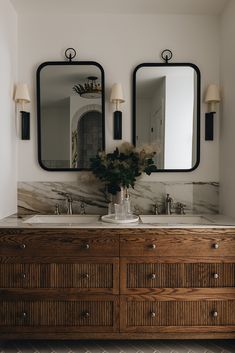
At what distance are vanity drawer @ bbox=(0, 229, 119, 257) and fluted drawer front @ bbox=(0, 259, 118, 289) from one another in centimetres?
8

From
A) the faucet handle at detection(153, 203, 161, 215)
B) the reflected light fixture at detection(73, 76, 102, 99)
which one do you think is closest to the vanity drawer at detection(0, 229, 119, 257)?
the faucet handle at detection(153, 203, 161, 215)

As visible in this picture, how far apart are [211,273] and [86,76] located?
170 centimetres

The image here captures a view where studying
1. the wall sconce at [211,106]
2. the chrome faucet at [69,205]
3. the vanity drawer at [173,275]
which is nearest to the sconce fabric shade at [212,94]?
the wall sconce at [211,106]

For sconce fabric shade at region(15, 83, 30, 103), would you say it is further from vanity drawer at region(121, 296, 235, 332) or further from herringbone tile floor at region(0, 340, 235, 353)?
herringbone tile floor at region(0, 340, 235, 353)

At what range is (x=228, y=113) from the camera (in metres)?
2.26

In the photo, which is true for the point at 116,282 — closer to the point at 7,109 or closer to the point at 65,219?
the point at 65,219

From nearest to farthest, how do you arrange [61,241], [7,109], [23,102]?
Result: [61,241] < [7,109] < [23,102]

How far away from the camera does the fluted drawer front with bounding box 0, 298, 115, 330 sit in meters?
1.89

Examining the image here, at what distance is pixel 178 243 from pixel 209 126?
104cm

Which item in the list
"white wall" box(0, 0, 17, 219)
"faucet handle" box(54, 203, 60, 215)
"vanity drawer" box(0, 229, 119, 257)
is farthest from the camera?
"faucet handle" box(54, 203, 60, 215)

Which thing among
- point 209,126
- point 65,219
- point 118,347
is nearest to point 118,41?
point 209,126

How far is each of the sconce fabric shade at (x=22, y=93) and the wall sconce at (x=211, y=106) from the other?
138 cm

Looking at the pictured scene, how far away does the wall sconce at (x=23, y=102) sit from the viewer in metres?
2.29

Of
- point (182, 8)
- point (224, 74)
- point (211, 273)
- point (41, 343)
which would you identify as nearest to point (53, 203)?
point (41, 343)
